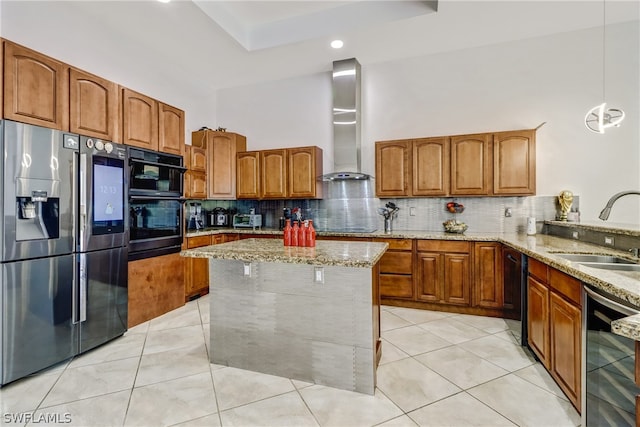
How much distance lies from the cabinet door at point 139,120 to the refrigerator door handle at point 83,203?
0.54m

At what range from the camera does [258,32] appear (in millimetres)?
3879

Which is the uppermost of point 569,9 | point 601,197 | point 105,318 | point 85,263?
point 569,9

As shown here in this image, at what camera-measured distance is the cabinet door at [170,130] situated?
134 inches

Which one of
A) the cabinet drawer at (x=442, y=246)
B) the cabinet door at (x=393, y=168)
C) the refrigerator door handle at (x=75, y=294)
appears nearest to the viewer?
the refrigerator door handle at (x=75, y=294)

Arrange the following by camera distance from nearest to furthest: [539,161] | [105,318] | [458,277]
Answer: [105,318] → [458,277] → [539,161]

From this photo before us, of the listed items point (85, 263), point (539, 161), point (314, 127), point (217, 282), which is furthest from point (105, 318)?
point (539, 161)

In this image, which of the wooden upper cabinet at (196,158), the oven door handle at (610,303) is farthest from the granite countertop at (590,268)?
the wooden upper cabinet at (196,158)

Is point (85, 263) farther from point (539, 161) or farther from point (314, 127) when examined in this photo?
point (539, 161)

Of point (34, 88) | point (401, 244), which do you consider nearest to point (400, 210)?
point (401, 244)

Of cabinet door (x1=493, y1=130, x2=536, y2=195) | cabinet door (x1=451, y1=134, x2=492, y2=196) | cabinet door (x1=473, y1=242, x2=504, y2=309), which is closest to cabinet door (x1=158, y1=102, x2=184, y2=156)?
cabinet door (x1=451, y1=134, x2=492, y2=196)

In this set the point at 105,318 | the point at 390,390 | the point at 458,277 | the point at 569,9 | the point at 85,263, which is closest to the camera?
the point at 390,390

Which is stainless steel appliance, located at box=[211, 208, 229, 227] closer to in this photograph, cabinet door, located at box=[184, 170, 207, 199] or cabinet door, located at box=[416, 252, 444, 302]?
cabinet door, located at box=[184, 170, 207, 199]

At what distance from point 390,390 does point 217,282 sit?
4.85 feet

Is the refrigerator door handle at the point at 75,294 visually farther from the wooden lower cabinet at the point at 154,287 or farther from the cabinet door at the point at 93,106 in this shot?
the cabinet door at the point at 93,106
